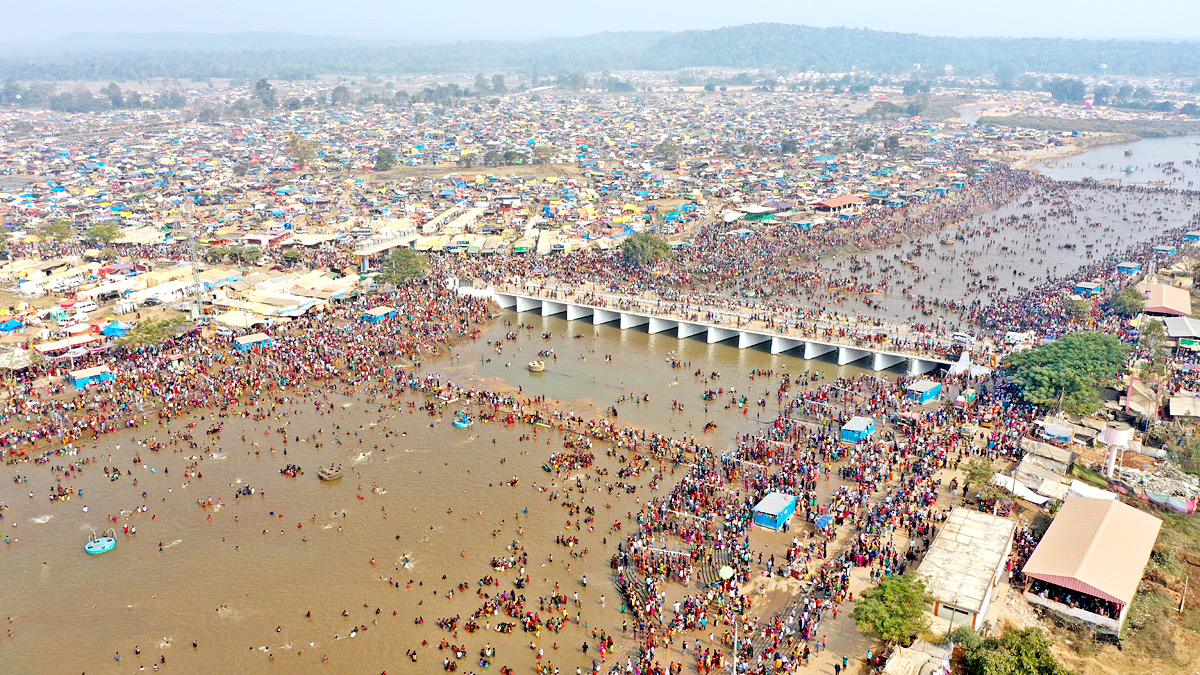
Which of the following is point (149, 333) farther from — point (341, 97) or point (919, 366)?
point (341, 97)

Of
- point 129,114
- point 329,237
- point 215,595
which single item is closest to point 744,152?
point 329,237

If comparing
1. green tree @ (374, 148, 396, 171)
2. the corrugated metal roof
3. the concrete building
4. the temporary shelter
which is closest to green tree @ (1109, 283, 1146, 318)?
the temporary shelter

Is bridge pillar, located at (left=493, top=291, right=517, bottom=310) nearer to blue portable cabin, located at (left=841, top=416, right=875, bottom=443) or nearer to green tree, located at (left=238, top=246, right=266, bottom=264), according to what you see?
green tree, located at (left=238, top=246, right=266, bottom=264)

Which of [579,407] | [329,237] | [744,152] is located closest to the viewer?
[579,407]

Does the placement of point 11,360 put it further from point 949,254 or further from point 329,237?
point 949,254

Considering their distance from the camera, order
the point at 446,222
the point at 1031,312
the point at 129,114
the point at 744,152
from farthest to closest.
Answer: the point at 129,114 → the point at 744,152 → the point at 446,222 → the point at 1031,312

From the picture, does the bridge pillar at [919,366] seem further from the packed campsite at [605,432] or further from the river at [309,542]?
the river at [309,542]

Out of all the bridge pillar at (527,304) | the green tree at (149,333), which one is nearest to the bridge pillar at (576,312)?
the bridge pillar at (527,304)
